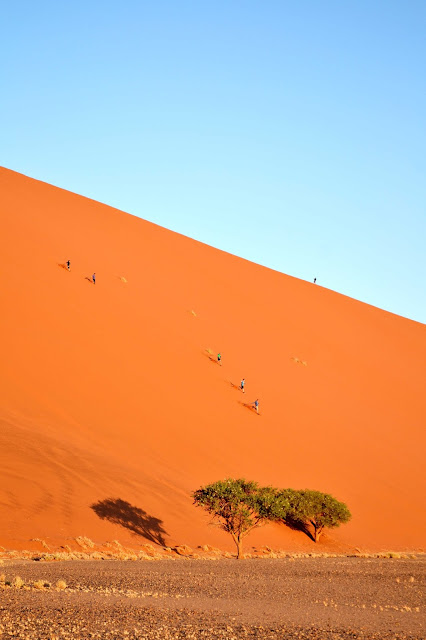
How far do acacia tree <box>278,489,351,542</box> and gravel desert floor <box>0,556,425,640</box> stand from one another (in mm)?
6016

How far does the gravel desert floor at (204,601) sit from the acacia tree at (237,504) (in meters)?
3.01

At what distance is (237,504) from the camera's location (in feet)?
60.6

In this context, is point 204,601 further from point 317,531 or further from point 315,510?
point 317,531

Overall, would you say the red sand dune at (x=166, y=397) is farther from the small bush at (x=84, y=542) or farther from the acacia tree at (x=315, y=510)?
the acacia tree at (x=315, y=510)

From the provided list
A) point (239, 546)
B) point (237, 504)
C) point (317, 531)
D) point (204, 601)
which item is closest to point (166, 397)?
point (317, 531)

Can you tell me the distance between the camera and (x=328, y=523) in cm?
2212

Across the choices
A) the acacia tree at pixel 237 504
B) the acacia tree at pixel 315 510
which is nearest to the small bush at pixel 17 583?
the acacia tree at pixel 237 504

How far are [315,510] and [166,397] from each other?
299 inches

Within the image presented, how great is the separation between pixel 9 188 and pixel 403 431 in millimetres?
29009

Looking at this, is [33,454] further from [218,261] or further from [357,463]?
[218,261]

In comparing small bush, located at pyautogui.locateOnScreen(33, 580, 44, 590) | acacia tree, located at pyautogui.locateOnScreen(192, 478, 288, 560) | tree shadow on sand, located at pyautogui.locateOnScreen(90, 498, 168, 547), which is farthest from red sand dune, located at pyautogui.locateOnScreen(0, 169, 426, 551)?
small bush, located at pyautogui.locateOnScreen(33, 580, 44, 590)

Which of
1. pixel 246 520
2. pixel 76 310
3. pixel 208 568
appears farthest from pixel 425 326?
pixel 208 568

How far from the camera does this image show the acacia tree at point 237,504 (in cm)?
1817

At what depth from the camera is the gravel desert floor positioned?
742 cm
